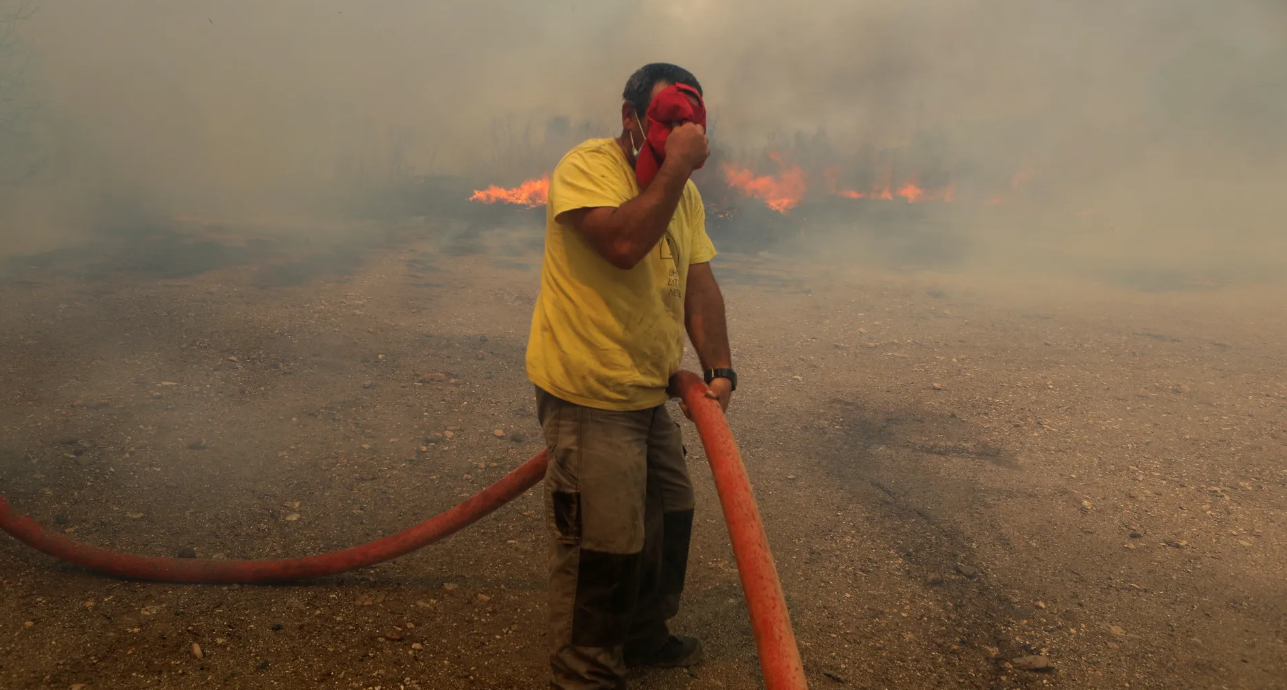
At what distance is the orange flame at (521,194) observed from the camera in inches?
549

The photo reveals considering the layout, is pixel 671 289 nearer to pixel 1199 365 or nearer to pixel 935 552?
pixel 935 552

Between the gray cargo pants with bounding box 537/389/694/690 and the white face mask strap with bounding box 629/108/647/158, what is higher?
the white face mask strap with bounding box 629/108/647/158

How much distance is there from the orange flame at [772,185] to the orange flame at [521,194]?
3.41 meters

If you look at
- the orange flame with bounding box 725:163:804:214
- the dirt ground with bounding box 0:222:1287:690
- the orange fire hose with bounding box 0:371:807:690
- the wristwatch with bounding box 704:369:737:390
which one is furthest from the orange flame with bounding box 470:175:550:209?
the wristwatch with bounding box 704:369:737:390

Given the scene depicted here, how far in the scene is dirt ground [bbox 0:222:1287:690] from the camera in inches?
109

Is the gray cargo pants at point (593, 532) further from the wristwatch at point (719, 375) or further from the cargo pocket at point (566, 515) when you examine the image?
the wristwatch at point (719, 375)

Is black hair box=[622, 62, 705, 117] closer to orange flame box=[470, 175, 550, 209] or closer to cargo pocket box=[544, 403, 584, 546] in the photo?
cargo pocket box=[544, 403, 584, 546]

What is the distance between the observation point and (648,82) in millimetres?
2295

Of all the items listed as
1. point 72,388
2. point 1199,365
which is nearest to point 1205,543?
point 1199,365

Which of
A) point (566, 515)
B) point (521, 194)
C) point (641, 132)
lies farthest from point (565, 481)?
point (521, 194)

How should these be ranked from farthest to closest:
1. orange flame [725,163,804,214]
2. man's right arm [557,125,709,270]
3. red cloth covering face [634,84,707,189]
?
orange flame [725,163,804,214] → red cloth covering face [634,84,707,189] → man's right arm [557,125,709,270]

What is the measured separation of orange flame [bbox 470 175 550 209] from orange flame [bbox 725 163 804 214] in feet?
11.2

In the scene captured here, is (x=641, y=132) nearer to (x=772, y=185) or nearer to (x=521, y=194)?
(x=521, y=194)

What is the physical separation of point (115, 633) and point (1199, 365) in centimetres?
790
